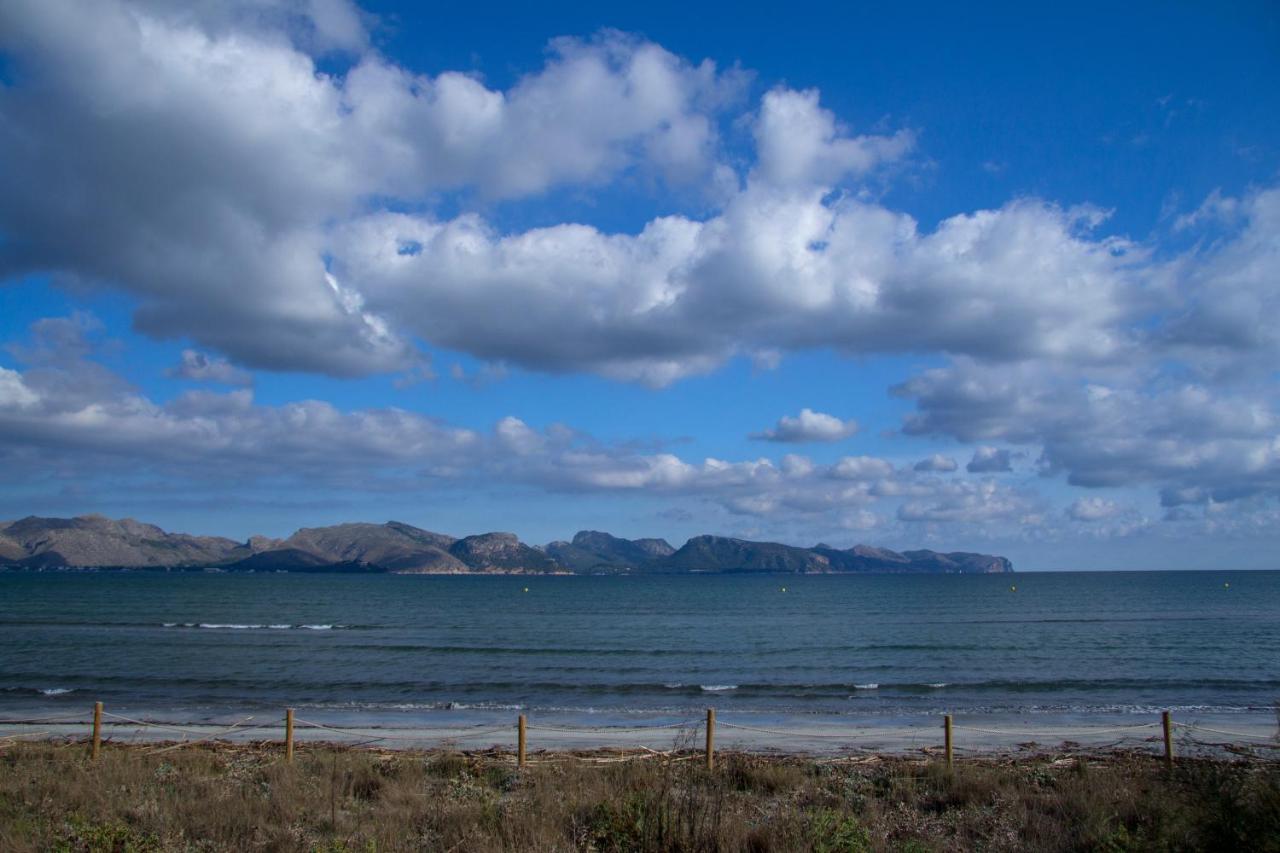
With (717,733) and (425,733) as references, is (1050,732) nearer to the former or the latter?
(717,733)

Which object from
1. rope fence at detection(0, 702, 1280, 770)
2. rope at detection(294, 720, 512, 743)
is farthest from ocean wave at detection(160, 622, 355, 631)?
rope at detection(294, 720, 512, 743)

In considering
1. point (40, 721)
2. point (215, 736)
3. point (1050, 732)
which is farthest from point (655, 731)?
point (40, 721)

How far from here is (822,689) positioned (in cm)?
3306

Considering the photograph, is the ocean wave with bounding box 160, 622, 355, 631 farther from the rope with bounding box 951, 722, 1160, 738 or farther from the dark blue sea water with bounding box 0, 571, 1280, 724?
the rope with bounding box 951, 722, 1160, 738

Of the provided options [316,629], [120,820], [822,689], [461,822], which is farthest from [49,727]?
[316,629]

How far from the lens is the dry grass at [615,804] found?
29.0ft

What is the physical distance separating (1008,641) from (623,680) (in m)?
28.5

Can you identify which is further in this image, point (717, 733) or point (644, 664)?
point (644, 664)

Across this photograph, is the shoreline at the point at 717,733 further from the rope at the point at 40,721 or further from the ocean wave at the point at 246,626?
the ocean wave at the point at 246,626

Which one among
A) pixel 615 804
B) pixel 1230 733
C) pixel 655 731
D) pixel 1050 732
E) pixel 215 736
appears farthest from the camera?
pixel 655 731

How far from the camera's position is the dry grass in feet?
29.0

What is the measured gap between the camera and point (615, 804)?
10398mm

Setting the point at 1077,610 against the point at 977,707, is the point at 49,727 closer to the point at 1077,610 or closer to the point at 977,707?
the point at 977,707

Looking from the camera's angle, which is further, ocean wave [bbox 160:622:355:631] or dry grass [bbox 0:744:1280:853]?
ocean wave [bbox 160:622:355:631]
